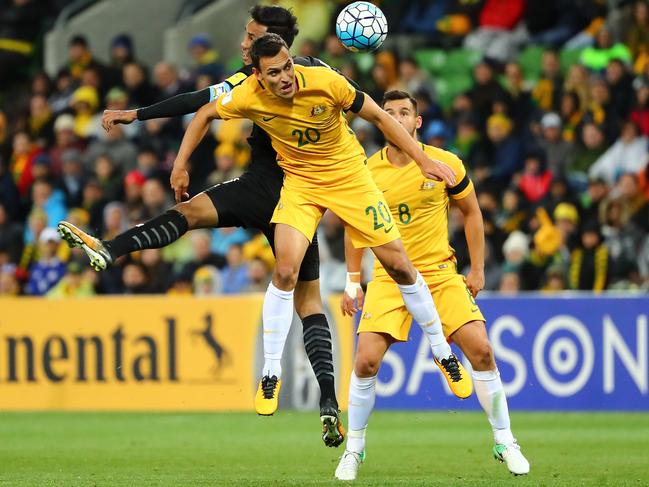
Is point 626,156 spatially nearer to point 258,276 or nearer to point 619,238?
point 619,238

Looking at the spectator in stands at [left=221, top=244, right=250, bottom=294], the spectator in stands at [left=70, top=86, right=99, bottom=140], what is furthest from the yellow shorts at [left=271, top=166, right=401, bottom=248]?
the spectator in stands at [left=70, top=86, right=99, bottom=140]

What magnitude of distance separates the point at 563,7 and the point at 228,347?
7.32 m

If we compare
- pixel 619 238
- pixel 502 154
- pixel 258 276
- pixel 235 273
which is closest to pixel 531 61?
pixel 502 154

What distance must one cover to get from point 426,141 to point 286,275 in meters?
8.47

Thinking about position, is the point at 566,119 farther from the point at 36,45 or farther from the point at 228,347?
the point at 36,45

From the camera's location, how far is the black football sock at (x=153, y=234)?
9.76 meters

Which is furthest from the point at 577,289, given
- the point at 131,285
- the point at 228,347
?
the point at 131,285

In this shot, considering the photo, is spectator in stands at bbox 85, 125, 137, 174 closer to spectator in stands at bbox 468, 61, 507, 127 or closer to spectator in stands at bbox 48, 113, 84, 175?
spectator in stands at bbox 48, 113, 84, 175

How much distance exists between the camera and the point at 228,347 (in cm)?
Result: 1638

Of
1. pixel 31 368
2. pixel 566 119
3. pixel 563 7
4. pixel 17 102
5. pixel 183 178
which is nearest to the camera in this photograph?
pixel 183 178

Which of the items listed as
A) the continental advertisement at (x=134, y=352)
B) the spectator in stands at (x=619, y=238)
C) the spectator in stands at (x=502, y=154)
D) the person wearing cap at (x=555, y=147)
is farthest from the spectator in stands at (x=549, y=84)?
the continental advertisement at (x=134, y=352)

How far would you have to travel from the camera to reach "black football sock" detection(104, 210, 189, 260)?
976 centimetres

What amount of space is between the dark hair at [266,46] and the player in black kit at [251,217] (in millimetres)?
442

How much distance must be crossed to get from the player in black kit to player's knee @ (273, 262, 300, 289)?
1.36ft
